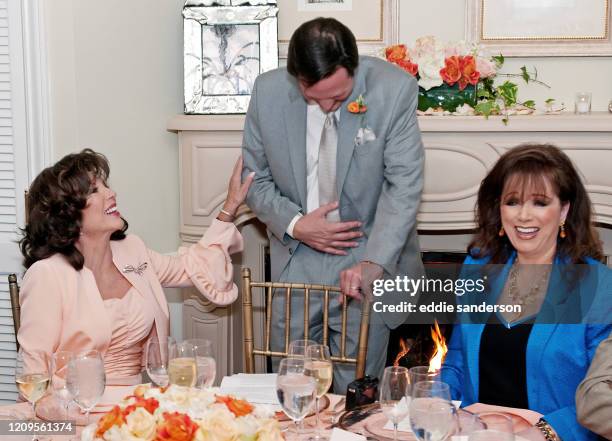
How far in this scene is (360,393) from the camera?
1.85 meters

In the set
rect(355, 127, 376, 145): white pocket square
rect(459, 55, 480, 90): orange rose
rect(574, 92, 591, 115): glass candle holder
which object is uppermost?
rect(459, 55, 480, 90): orange rose

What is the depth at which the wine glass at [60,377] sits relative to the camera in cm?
169

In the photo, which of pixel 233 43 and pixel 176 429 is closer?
pixel 176 429

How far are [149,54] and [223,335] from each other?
132cm

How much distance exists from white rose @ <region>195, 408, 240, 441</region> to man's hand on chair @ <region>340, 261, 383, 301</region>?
1.35 m

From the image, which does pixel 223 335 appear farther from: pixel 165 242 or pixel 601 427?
pixel 601 427

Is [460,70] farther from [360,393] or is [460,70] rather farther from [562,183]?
[360,393]

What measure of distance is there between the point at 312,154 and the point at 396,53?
74cm

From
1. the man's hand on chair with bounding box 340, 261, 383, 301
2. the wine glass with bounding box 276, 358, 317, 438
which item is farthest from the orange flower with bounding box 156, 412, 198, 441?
the man's hand on chair with bounding box 340, 261, 383, 301

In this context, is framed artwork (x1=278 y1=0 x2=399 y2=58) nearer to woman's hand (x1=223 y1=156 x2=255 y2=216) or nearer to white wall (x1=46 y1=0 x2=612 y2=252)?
white wall (x1=46 y1=0 x2=612 y2=252)

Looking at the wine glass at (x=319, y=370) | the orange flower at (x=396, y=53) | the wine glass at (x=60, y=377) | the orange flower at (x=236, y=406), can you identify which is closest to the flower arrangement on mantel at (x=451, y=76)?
the orange flower at (x=396, y=53)

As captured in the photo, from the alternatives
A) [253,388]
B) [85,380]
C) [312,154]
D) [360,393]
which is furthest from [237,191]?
[85,380]

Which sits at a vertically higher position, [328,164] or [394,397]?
[328,164]

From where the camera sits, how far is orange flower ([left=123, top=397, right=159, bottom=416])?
51.4 inches
